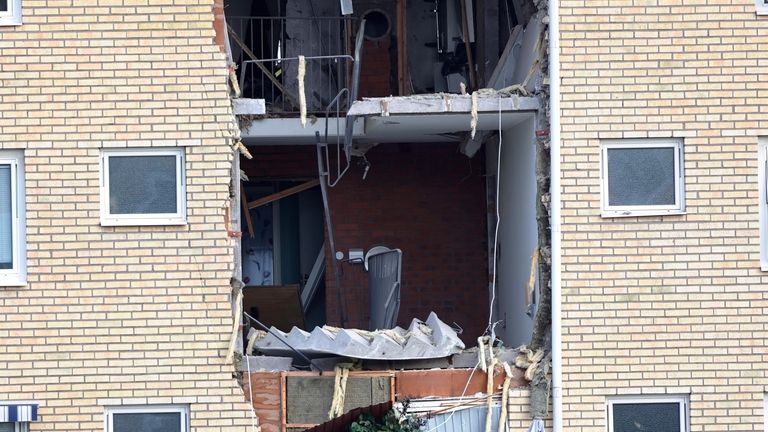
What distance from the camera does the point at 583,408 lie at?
1151 cm

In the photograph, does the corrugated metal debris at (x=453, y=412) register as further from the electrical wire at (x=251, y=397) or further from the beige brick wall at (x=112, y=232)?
the beige brick wall at (x=112, y=232)

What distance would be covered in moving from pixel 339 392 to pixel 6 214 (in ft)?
10.8

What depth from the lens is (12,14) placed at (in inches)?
454

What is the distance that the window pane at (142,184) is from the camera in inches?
453

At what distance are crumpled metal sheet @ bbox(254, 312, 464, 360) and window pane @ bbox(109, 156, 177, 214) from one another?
1580mm

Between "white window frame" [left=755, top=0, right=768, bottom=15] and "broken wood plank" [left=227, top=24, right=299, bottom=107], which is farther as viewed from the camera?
"broken wood plank" [left=227, top=24, right=299, bottom=107]

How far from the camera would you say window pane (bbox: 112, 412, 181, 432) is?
11508 millimetres

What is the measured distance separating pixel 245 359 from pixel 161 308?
884mm

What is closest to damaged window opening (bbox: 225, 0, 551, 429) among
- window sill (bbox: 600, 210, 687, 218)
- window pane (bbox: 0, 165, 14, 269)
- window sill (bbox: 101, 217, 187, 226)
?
window sill (bbox: 600, 210, 687, 218)

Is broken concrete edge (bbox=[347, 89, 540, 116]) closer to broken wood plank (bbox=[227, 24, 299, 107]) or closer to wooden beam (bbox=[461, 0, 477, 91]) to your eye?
broken wood plank (bbox=[227, 24, 299, 107])

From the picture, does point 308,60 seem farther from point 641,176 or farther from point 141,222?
point 641,176

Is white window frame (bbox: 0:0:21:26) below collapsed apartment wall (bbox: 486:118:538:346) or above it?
above

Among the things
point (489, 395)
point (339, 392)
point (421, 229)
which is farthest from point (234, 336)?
point (421, 229)

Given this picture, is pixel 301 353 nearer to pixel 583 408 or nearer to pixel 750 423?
pixel 583 408
